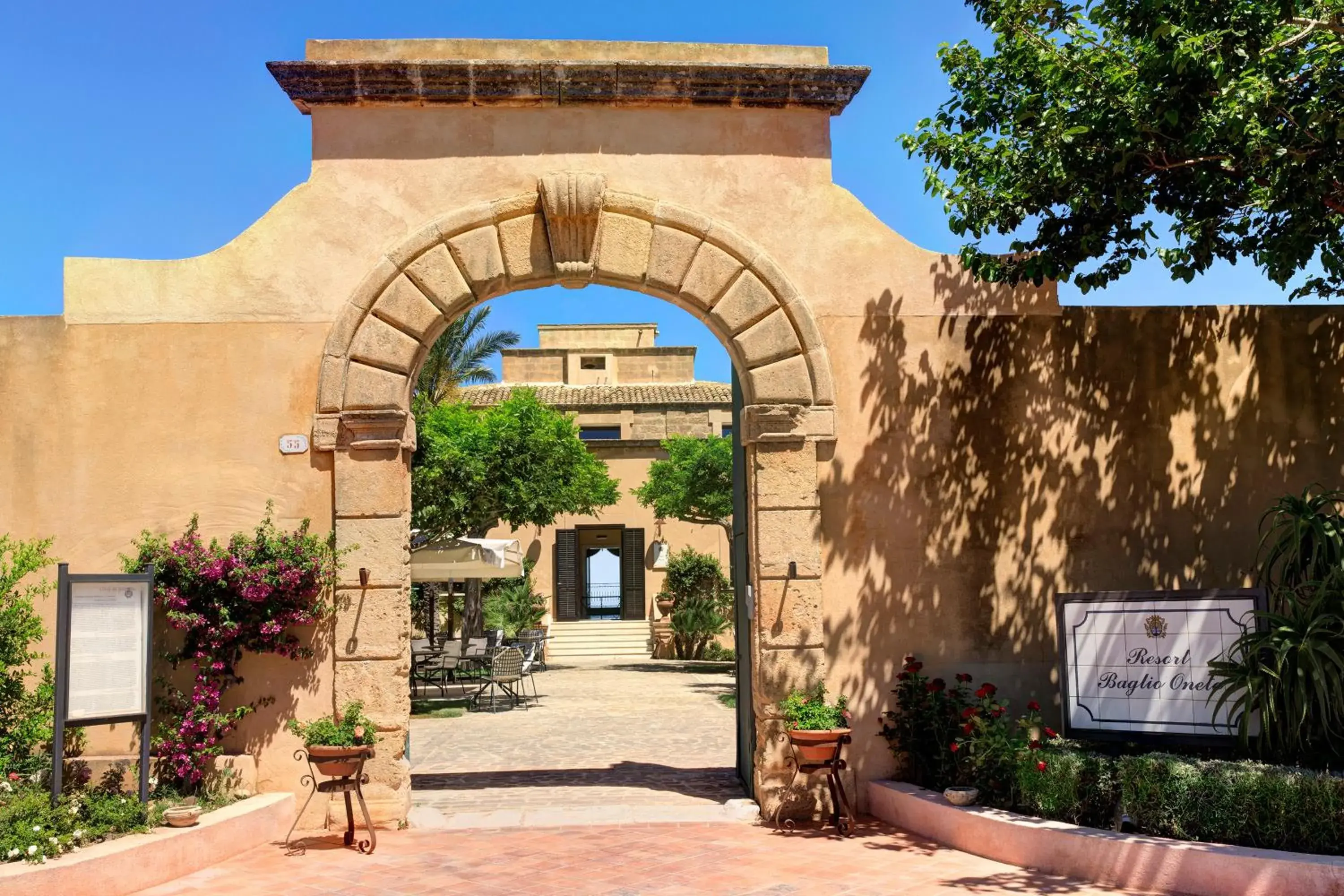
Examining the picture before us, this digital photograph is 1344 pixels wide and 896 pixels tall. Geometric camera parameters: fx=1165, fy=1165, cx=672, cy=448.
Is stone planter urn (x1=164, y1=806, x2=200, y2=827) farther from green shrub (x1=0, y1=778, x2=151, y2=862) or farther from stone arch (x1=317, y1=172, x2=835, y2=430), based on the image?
stone arch (x1=317, y1=172, x2=835, y2=430)

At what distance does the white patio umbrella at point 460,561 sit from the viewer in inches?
607

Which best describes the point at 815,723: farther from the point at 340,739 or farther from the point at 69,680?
the point at 69,680

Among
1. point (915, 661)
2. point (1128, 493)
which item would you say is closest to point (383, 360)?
point (915, 661)

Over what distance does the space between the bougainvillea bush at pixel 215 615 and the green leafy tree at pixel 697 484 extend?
14.6 m

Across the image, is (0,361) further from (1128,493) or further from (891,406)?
(1128,493)

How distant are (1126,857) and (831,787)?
2.04m

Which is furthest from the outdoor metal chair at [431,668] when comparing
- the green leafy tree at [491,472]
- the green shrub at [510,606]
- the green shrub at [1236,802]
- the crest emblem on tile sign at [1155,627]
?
the green shrub at [1236,802]

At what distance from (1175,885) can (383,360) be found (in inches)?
224

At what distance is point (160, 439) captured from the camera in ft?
25.8

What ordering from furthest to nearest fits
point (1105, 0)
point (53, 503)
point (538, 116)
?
1. point (538, 116)
2. point (53, 503)
3. point (1105, 0)

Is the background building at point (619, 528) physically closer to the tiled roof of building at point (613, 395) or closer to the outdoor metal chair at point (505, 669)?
the tiled roof of building at point (613, 395)

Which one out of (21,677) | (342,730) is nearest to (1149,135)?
(342,730)

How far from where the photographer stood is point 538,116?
829 centimetres

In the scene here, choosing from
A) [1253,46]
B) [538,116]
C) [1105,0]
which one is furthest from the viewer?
[538,116]
